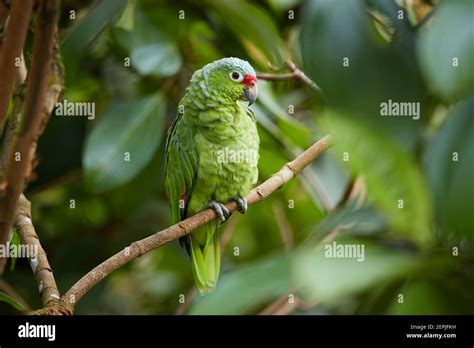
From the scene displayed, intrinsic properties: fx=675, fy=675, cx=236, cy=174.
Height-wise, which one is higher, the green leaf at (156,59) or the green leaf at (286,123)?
the green leaf at (156,59)

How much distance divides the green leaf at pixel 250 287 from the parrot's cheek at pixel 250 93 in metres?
0.68

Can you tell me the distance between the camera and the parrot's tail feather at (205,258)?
5.20ft

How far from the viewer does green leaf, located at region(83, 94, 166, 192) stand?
151cm

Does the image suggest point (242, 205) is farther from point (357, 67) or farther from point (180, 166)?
point (357, 67)

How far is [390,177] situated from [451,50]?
0.18 m

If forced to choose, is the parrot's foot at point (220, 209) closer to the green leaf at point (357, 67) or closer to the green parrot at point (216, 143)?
the green parrot at point (216, 143)

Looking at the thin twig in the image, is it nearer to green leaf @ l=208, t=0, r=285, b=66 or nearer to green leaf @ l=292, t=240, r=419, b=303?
green leaf @ l=208, t=0, r=285, b=66

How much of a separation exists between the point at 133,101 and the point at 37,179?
0.34 meters

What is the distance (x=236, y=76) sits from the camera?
1505 mm

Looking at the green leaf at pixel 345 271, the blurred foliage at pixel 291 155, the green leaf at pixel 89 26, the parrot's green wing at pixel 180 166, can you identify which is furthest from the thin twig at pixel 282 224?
the green leaf at pixel 345 271

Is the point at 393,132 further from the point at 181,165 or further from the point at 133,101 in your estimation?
the point at 133,101

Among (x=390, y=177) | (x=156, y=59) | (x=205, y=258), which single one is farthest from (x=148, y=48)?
(x=390, y=177)

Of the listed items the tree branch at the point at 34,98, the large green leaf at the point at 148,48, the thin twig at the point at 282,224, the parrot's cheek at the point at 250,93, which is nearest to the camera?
the tree branch at the point at 34,98
